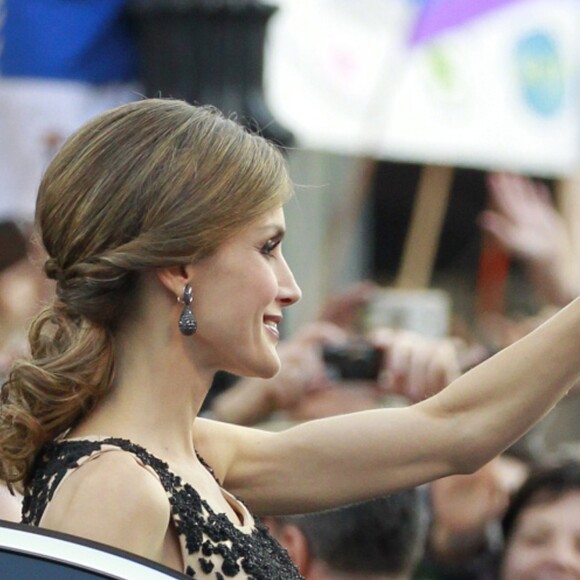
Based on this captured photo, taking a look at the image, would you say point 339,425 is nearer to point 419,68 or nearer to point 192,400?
point 192,400

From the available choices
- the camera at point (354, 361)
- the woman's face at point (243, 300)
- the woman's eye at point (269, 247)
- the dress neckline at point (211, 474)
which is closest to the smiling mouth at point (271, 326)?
the woman's face at point (243, 300)

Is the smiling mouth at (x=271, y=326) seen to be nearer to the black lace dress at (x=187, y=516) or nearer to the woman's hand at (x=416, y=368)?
the black lace dress at (x=187, y=516)

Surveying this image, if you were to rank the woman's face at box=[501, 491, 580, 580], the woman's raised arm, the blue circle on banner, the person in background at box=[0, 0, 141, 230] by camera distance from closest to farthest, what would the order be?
the woman's raised arm < the woman's face at box=[501, 491, 580, 580] < the person in background at box=[0, 0, 141, 230] < the blue circle on banner

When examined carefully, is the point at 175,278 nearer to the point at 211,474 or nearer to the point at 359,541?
the point at 211,474

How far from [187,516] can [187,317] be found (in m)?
0.30

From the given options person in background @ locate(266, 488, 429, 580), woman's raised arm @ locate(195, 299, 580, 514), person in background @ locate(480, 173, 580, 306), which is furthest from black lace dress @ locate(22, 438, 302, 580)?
person in background @ locate(480, 173, 580, 306)

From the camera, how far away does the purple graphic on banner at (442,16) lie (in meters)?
7.83

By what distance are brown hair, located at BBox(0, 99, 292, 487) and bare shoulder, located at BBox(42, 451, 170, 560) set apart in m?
0.17

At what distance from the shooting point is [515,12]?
8.40 metres

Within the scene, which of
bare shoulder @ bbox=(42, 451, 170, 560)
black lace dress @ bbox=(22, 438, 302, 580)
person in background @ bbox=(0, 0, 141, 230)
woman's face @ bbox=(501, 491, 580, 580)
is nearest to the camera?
bare shoulder @ bbox=(42, 451, 170, 560)

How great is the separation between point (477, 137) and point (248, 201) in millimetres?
5705

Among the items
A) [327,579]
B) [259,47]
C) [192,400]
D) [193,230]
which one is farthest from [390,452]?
[259,47]

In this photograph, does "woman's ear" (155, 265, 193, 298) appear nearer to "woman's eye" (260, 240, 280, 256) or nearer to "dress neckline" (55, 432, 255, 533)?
"woman's eye" (260, 240, 280, 256)

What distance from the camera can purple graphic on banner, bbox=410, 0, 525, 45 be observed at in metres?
7.83
